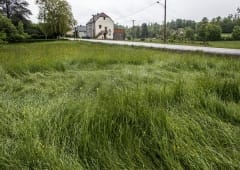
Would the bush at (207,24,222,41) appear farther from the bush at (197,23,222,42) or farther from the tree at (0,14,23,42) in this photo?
the tree at (0,14,23,42)

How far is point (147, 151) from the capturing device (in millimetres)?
2428

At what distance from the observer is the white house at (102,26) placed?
2768 inches

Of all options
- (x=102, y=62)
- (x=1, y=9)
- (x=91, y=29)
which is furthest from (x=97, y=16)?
(x=102, y=62)

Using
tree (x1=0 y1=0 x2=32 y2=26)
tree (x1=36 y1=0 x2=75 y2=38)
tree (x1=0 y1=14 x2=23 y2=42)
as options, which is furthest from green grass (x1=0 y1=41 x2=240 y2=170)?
tree (x1=0 y1=0 x2=32 y2=26)

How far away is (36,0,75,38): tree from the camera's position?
148 ft

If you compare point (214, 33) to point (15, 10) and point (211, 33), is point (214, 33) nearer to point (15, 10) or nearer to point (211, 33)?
point (211, 33)

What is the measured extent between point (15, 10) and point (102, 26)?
2661cm

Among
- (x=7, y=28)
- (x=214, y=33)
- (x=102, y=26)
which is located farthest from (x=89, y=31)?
(x=7, y=28)

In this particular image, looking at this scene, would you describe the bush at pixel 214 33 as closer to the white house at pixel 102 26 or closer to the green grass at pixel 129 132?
the white house at pixel 102 26

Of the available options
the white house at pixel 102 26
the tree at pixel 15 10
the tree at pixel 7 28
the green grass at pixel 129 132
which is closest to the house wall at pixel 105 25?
the white house at pixel 102 26

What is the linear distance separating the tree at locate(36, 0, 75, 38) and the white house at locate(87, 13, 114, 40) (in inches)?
923

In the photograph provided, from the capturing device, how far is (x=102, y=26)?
235ft

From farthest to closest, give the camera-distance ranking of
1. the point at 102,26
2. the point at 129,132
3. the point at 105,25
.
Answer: the point at 105,25, the point at 102,26, the point at 129,132

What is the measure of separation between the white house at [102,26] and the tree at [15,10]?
22.0m
